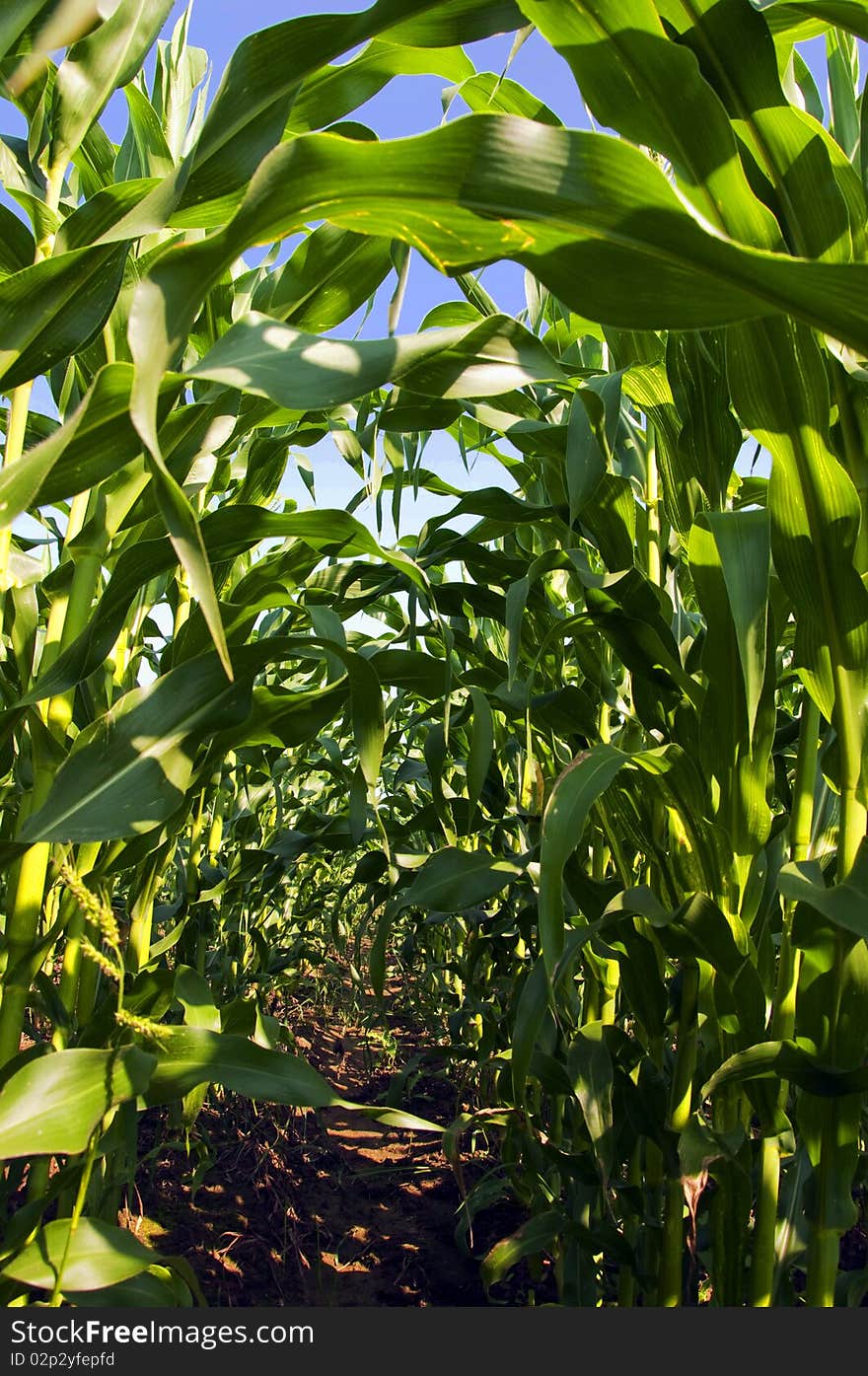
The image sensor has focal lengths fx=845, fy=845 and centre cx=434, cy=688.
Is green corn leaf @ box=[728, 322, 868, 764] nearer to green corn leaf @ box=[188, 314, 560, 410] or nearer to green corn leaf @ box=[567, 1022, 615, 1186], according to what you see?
green corn leaf @ box=[188, 314, 560, 410]

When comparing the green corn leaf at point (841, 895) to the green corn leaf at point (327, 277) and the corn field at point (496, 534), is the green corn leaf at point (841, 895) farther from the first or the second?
the green corn leaf at point (327, 277)

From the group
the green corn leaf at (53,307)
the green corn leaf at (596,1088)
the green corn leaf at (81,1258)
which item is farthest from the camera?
the green corn leaf at (596,1088)

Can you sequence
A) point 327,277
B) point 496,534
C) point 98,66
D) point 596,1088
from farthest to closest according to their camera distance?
1. point 496,534
2. point 596,1088
3. point 327,277
4. point 98,66

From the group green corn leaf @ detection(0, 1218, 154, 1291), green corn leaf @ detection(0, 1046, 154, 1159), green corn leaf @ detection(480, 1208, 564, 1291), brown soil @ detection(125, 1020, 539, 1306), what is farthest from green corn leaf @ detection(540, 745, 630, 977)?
brown soil @ detection(125, 1020, 539, 1306)

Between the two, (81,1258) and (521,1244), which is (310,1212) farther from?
(81,1258)

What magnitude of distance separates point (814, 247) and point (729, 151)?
0.37ft

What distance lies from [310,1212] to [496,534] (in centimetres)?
204

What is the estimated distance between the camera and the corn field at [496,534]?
530 mm

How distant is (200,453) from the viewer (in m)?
0.87

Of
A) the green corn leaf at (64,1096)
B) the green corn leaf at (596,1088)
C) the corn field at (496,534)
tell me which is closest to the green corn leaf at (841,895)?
the corn field at (496,534)

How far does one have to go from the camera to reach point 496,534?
1.13 metres

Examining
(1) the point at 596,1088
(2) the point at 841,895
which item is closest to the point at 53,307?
(2) the point at 841,895

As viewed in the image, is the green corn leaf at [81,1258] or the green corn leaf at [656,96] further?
the green corn leaf at [81,1258]

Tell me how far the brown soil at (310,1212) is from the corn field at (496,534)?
2.66ft
